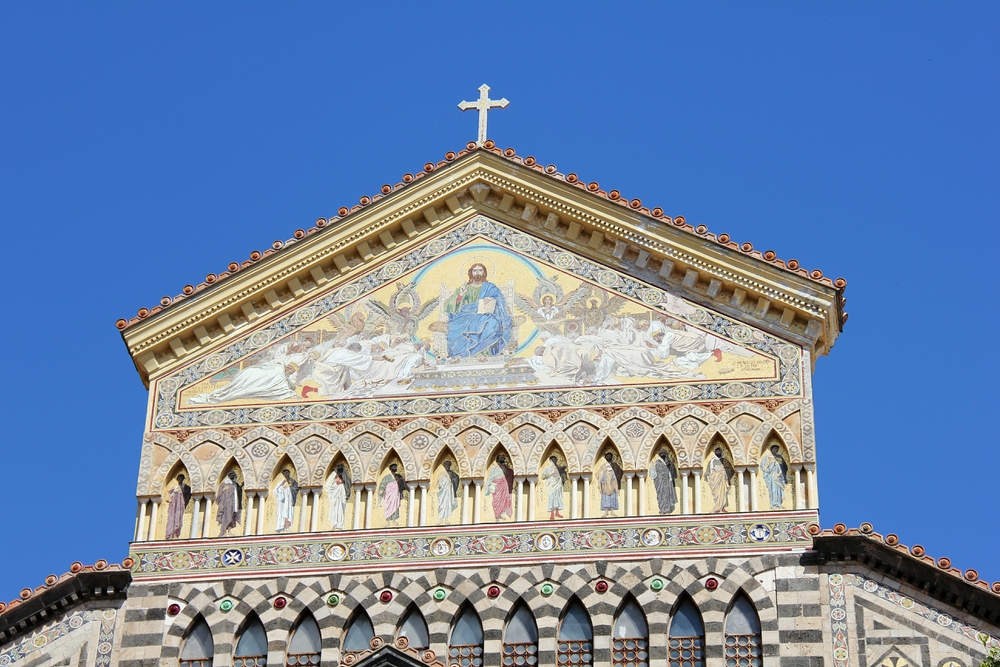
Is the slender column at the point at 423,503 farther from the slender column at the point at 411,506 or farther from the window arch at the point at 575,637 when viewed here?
the window arch at the point at 575,637

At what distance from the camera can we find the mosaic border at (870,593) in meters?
27.1

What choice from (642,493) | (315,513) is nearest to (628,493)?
→ (642,493)

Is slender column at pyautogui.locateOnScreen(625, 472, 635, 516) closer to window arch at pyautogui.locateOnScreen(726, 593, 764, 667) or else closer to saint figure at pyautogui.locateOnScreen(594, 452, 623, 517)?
saint figure at pyautogui.locateOnScreen(594, 452, 623, 517)

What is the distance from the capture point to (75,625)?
28.7m

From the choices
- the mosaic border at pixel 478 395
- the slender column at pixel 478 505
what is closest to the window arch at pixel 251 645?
the mosaic border at pixel 478 395

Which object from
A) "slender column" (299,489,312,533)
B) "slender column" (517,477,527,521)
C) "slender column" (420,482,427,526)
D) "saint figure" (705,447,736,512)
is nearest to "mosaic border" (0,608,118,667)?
"slender column" (299,489,312,533)

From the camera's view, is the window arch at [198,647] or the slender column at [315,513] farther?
the slender column at [315,513]

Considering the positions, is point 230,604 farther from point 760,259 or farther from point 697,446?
point 760,259

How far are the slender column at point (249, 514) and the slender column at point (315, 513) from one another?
78cm

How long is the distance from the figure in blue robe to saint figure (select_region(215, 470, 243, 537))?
332cm

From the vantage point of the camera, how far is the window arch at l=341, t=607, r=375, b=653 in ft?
92.1

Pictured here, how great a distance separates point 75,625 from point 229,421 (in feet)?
11.0

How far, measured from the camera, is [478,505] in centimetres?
2886

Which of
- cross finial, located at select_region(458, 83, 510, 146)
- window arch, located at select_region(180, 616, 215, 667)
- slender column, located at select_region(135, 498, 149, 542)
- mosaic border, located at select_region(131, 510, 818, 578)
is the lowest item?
window arch, located at select_region(180, 616, 215, 667)
